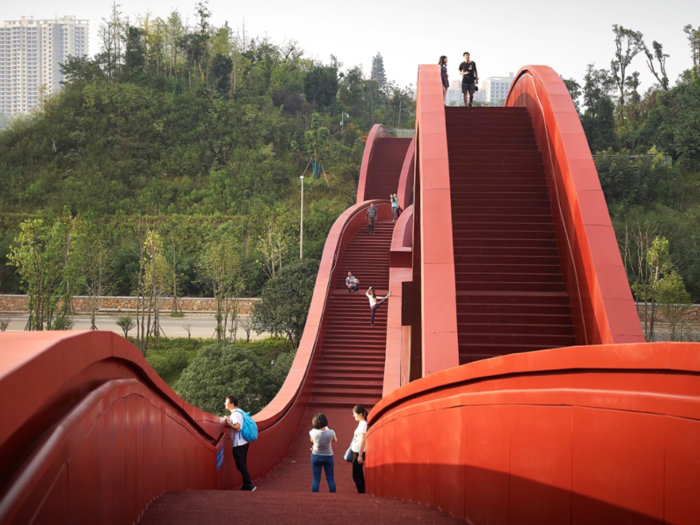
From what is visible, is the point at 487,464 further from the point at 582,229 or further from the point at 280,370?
the point at 280,370

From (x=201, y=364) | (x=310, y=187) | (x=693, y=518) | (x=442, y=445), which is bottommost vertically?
(x=201, y=364)

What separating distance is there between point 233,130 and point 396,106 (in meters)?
23.0

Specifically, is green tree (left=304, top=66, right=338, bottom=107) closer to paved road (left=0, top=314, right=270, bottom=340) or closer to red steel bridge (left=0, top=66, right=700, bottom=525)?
paved road (left=0, top=314, right=270, bottom=340)

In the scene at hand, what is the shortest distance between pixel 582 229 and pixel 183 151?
39.4 metres

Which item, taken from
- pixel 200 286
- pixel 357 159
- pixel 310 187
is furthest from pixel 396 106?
pixel 200 286

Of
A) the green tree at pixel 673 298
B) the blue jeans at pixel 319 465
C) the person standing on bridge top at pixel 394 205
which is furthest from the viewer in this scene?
the person standing on bridge top at pixel 394 205

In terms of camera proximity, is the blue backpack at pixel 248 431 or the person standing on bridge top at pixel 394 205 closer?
the blue backpack at pixel 248 431

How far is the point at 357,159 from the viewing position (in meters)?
47.1

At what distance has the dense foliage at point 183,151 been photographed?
35.3 metres

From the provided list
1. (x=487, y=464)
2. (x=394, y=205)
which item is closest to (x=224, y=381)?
(x=487, y=464)

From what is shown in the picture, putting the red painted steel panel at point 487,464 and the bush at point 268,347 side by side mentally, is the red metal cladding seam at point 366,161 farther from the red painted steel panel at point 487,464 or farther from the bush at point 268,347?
the red painted steel panel at point 487,464

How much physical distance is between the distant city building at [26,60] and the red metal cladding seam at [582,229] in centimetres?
16455

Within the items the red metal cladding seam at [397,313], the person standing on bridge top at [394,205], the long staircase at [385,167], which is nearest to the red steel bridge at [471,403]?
the red metal cladding seam at [397,313]

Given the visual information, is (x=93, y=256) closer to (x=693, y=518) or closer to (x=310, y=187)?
(x=310, y=187)
